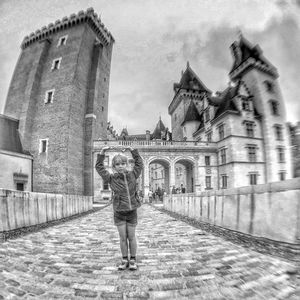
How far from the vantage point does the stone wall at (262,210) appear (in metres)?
3.21

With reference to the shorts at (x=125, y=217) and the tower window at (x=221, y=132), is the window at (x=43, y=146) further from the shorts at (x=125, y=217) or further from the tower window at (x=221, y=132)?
the shorts at (x=125, y=217)

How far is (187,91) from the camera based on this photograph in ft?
129

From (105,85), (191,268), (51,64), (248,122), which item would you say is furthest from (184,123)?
(191,268)

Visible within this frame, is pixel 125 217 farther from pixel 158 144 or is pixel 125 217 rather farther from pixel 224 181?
pixel 224 181

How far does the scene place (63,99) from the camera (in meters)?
23.6

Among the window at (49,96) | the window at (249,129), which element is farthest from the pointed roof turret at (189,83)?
the window at (49,96)

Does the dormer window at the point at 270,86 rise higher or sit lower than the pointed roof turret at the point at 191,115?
lower

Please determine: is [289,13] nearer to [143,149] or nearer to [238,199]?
[238,199]

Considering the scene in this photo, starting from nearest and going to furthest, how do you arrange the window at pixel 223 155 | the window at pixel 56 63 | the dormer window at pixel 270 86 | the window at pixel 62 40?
1. the dormer window at pixel 270 86
2. the window at pixel 56 63
3. the window at pixel 223 155
4. the window at pixel 62 40

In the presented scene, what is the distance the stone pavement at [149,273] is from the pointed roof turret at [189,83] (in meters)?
39.5

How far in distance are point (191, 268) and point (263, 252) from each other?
129 centimetres

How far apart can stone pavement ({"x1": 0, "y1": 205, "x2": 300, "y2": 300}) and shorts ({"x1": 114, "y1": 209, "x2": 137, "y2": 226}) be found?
0.52 m

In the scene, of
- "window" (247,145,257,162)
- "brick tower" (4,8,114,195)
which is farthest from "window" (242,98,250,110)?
"brick tower" (4,8,114,195)

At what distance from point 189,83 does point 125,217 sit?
41.9 meters
